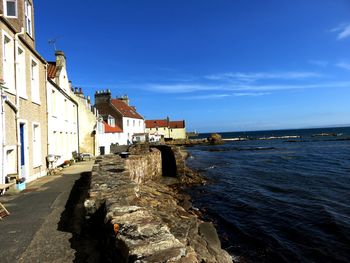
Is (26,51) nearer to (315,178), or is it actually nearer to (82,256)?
(82,256)

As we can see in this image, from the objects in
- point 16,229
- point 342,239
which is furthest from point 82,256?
point 342,239

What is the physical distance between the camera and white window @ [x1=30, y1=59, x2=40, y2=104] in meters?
12.9

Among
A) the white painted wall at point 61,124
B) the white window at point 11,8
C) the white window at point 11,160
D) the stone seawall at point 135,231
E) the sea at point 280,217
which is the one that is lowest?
the sea at point 280,217

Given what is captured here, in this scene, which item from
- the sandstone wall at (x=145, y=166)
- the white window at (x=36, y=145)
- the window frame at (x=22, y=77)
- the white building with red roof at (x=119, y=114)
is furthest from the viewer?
the white building with red roof at (x=119, y=114)

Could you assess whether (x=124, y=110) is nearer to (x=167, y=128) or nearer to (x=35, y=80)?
(x=167, y=128)

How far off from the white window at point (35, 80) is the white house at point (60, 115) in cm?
205

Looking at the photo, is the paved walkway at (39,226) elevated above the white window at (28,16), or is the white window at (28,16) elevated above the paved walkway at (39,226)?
the white window at (28,16)

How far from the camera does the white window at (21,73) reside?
11.1 meters

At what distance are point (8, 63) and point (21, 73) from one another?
4.27ft

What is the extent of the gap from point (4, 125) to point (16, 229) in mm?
4477

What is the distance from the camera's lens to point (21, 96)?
11094mm

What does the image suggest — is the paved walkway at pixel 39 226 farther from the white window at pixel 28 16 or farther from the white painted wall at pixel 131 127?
the white painted wall at pixel 131 127

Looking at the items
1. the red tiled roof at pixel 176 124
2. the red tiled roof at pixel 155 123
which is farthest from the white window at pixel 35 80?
the red tiled roof at pixel 176 124

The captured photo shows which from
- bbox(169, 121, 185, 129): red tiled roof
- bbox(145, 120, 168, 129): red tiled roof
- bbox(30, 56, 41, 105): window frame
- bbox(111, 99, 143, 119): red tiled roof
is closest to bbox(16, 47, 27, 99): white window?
bbox(30, 56, 41, 105): window frame
